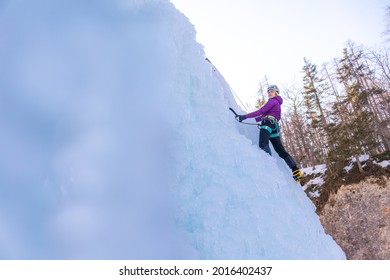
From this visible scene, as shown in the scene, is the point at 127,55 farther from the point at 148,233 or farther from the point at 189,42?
the point at 148,233

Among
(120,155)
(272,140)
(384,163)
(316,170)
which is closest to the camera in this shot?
(120,155)

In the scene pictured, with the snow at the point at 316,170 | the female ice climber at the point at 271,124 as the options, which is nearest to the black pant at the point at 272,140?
the female ice climber at the point at 271,124

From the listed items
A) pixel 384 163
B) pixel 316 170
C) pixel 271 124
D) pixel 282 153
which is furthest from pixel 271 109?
pixel 316 170

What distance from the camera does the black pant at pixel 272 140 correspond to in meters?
4.99

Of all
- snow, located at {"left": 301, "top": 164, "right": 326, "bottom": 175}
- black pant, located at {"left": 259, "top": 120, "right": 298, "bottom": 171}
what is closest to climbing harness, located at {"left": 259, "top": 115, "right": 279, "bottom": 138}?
black pant, located at {"left": 259, "top": 120, "right": 298, "bottom": 171}

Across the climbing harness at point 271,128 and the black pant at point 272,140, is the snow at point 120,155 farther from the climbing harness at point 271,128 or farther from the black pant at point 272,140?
the climbing harness at point 271,128

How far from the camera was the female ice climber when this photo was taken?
198 inches

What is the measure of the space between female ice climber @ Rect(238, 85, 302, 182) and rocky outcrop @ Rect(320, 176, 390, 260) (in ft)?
36.2

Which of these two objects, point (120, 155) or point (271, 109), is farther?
point (271, 109)

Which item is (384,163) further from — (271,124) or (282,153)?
(271,124)

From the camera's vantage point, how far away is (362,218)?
14.6m

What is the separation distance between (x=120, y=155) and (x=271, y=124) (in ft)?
9.21

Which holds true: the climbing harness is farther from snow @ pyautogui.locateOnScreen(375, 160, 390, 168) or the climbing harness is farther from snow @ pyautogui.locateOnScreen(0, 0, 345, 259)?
snow @ pyautogui.locateOnScreen(375, 160, 390, 168)
